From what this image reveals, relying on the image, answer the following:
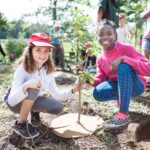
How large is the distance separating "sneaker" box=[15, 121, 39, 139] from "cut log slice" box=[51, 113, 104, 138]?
237mm

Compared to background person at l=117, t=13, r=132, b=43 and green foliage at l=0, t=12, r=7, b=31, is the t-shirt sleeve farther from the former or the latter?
green foliage at l=0, t=12, r=7, b=31

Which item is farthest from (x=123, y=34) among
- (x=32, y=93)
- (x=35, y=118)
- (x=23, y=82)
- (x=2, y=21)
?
(x=2, y=21)

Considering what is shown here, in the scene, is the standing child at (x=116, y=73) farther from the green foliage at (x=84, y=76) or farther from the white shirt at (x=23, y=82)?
the white shirt at (x=23, y=82)

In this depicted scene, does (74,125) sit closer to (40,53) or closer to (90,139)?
(90,139)

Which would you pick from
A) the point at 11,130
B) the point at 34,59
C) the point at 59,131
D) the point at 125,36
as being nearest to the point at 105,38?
the point at 34,59

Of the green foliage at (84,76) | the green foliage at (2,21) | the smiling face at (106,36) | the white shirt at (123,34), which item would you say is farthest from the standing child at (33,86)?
the green foliage at (2,21)

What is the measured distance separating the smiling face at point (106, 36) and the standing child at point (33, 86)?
499 millimetres

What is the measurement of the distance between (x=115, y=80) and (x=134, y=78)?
26cm

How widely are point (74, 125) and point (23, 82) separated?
688 mm

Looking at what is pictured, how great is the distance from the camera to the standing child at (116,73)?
3.16 m

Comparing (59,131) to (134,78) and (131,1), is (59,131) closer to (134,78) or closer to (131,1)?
(134,78)

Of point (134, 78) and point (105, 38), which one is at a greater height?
point (105, 38)

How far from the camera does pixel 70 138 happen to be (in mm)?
3064

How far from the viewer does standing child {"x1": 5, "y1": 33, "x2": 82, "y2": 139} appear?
2.86 m
